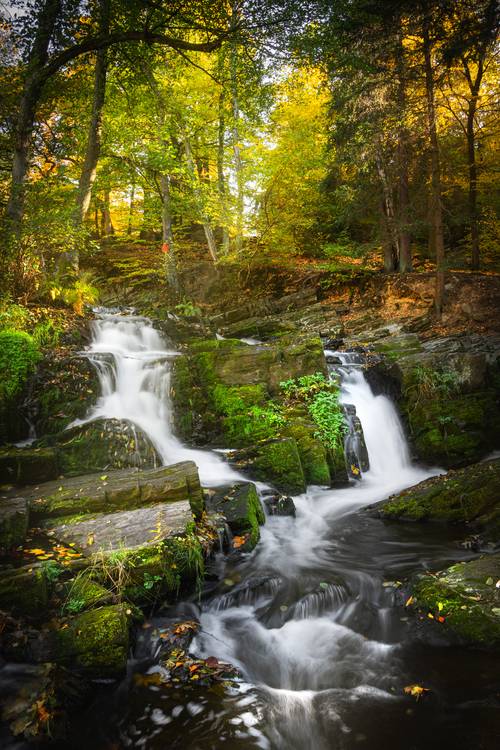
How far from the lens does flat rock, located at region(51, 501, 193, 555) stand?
4.37 meters

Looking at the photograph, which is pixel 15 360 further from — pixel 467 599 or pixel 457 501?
pixel 457 501

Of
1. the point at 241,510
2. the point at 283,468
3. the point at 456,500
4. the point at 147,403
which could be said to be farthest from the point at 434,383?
the point at 147,403

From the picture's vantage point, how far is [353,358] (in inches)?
430

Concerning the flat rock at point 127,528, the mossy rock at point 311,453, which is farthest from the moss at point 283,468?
the flat rock at point 127,528

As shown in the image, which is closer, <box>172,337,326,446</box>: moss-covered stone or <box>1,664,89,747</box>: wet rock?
<box>1,664,89,747</box>: wet rock

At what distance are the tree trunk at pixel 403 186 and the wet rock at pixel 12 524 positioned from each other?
41.8 ft

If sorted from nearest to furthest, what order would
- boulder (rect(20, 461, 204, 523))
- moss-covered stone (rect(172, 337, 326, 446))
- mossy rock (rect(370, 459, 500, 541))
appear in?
1. boulder (rect(20, 461, 204, 523))
2. mossy rock (rect(370, 459, 500, 541))
3. moss-covered stone (rect(172, 337, 326, 446))

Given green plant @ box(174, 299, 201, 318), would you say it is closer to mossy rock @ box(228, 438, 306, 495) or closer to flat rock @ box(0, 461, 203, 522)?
mossy rock @ box(228, 438, 306, 495)

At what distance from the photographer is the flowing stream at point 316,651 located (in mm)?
3029

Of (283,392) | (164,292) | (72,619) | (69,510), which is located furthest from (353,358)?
(164,292)

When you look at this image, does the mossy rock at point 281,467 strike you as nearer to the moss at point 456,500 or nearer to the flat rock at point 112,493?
the moss at point 456,500

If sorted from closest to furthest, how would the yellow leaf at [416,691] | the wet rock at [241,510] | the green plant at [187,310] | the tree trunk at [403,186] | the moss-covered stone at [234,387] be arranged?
1. the yellow leaf at [416,691]
2. the wet rock at [241,510]
3. the moss-covered stone at [234,387]
4. the tree trunk at [403,186]
5. the green plant at [187,310]

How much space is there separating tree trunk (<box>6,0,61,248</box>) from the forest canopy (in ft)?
0.12

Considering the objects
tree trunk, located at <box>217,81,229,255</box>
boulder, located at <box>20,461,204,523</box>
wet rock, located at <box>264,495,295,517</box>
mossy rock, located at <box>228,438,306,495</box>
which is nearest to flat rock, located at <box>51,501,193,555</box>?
boulder, located at <box>20,461,204,523</box>
